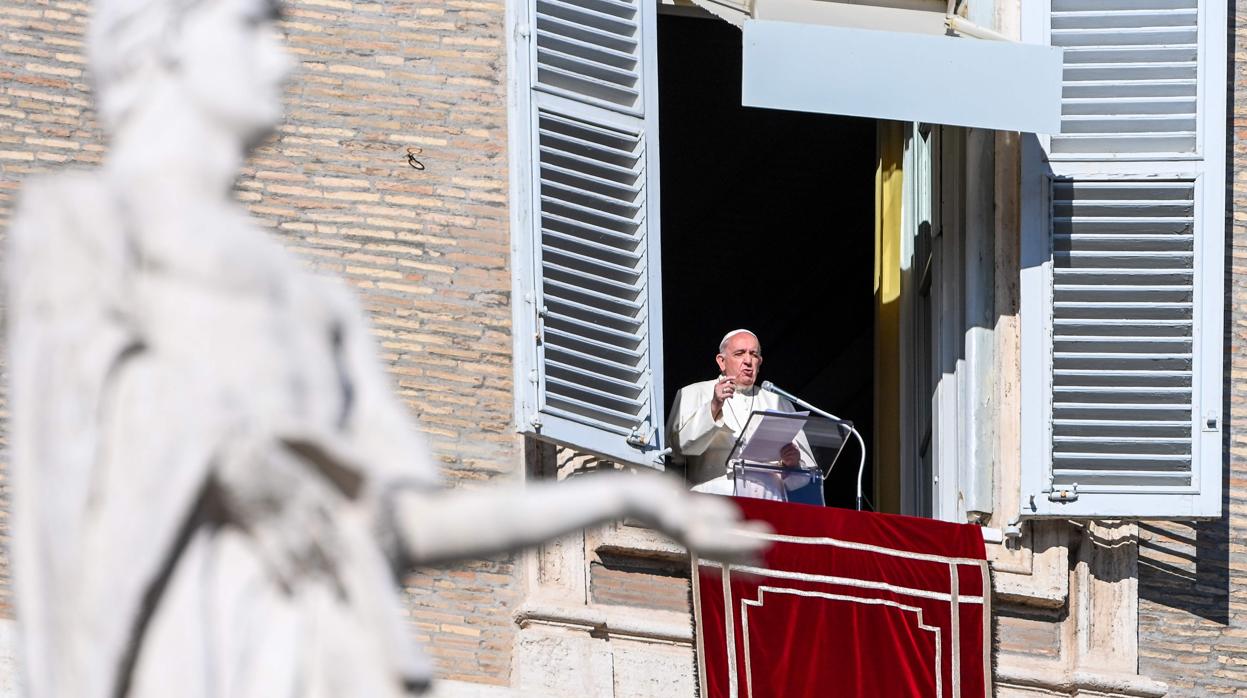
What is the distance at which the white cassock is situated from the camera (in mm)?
11758

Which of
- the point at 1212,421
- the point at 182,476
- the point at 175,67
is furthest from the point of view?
the point at 1212,421

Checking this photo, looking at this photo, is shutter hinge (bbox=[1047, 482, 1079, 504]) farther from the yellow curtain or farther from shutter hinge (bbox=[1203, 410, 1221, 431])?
the yellow curtain

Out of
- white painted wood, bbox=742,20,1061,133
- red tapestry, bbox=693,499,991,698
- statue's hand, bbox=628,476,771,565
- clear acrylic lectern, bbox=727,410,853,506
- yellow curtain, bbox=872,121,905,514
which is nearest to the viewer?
statue's hand, bbox=628,476,771,565

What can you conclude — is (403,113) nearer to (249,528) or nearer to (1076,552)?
(1076,552)

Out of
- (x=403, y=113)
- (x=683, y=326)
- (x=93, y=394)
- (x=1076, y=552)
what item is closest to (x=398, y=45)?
(x=403, y=113)

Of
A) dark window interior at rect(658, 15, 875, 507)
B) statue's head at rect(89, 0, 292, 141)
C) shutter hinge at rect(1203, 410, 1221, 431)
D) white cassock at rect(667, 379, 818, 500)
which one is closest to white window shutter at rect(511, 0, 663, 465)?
white cassock at rect(667, 379, 818, 500)

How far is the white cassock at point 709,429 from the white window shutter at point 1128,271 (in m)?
0.85

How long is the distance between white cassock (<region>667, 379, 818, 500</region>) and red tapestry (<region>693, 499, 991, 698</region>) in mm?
244

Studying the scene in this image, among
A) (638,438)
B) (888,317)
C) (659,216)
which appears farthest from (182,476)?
(888,317)

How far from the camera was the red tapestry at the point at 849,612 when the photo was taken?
1157cm

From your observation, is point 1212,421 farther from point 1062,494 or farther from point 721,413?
point 721,413

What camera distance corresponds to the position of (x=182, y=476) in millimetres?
4469

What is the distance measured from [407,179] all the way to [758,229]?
627 cm

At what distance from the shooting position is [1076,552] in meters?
12.1
